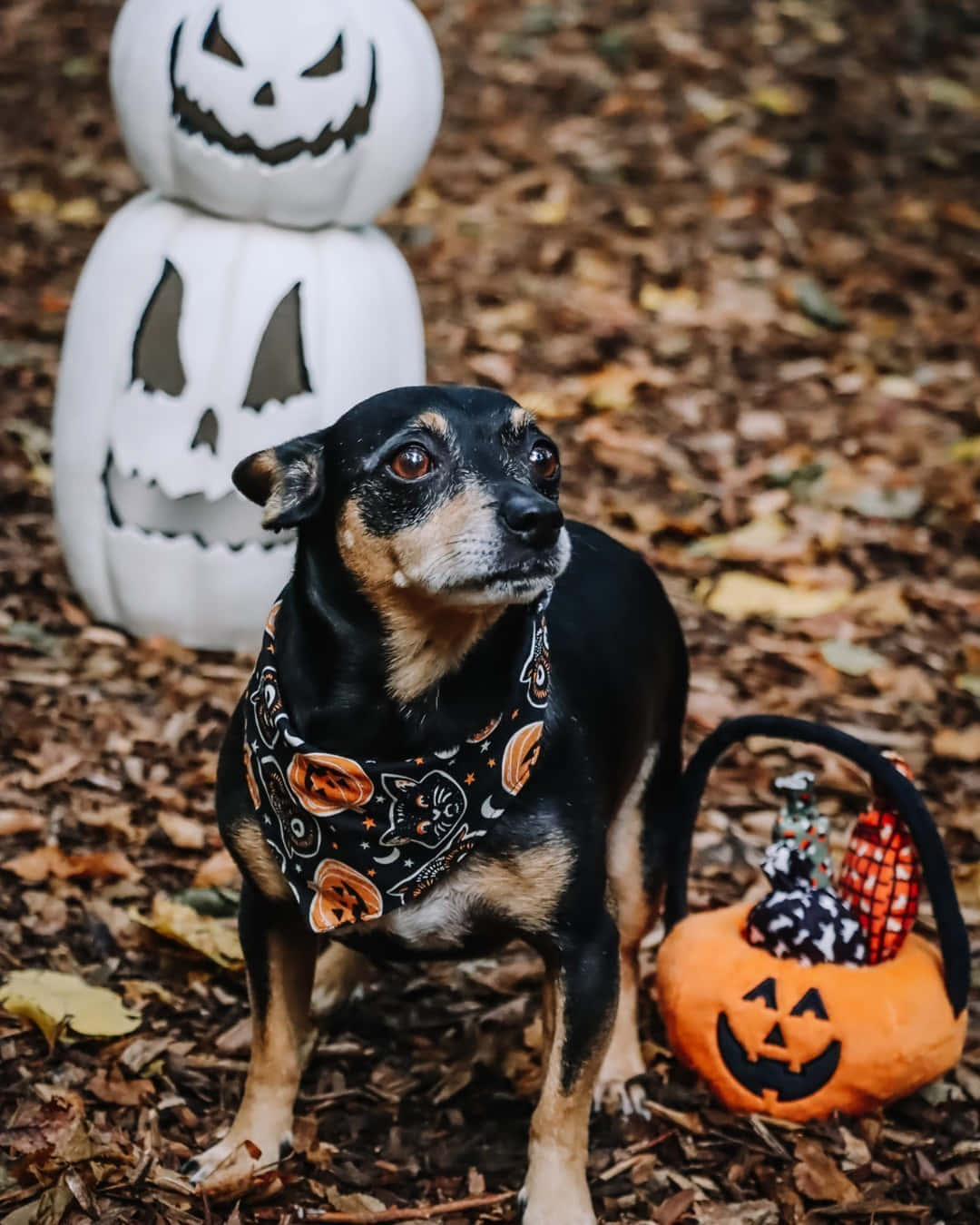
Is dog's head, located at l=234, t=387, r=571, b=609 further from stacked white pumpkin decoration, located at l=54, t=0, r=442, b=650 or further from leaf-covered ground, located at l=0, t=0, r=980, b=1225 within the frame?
stacked white pumpkin decoration, located at l=54, t=0, r=442, b=650

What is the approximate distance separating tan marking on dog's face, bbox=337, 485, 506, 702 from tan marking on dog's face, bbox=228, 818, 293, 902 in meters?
0.44

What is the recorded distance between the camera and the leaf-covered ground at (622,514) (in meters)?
3.51

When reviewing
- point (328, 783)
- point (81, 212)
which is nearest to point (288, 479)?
point (328, 783)

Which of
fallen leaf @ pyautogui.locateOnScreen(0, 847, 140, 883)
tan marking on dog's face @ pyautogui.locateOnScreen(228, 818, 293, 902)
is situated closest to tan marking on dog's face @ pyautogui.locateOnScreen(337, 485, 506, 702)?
tan marking on dog's face @ pyautogui.locateOnScreen(228, 818, 293, 902)

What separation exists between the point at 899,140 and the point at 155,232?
5935 millimetres

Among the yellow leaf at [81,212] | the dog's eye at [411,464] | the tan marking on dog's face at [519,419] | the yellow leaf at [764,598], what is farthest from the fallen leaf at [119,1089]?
the yellow leaf at [81,212]

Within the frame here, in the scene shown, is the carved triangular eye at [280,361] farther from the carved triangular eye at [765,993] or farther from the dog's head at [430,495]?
the carved triangular eye at [765,993]

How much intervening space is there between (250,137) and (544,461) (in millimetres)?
2420

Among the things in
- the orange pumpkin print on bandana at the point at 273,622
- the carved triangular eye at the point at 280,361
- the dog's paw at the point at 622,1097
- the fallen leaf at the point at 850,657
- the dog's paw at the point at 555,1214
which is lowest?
the fallen leaf at the point at 850,657

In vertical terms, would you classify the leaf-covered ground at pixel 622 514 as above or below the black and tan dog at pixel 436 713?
below

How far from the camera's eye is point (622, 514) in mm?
6508

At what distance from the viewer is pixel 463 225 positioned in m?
8.91

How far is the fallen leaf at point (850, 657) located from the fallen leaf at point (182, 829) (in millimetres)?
2359

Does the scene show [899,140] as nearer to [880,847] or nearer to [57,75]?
[57,75]
